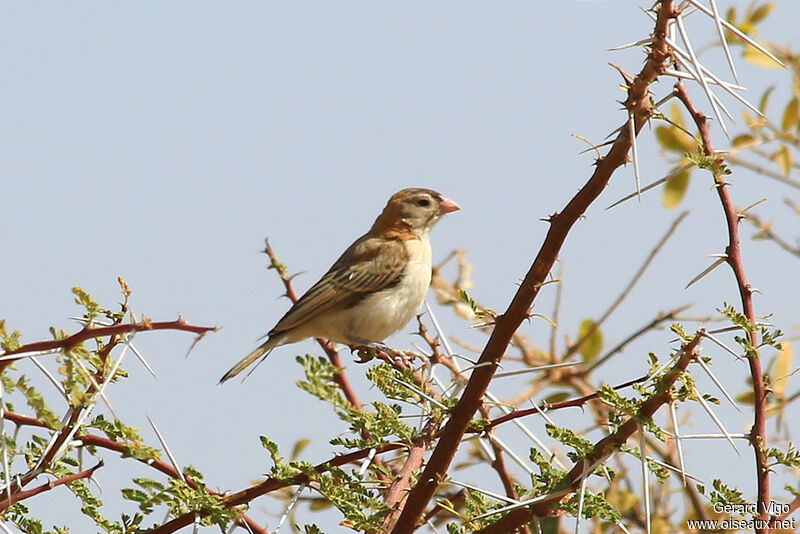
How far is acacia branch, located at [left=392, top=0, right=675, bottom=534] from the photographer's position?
2734mm

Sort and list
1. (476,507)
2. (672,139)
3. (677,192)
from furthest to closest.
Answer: (672,139), (677,192), (476,507)

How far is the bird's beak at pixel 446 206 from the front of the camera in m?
8.80

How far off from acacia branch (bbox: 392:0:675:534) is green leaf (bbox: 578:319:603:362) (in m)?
2.54

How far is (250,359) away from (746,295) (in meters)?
4.63

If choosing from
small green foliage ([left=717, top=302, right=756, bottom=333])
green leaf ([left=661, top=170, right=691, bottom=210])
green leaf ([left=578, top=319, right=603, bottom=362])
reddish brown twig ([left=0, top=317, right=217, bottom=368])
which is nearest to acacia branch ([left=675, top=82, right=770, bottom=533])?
small green foliage ([left=717, top=302, right=756, bottom=333])

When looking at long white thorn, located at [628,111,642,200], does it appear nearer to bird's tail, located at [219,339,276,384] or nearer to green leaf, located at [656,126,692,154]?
green leaf, located at [656,126,692,154]

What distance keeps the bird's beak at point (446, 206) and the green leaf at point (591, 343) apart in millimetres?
3438

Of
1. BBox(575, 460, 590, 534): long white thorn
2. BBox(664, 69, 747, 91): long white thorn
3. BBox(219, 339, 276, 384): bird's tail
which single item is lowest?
BBox(575, 460, 590, 534): long white thorn

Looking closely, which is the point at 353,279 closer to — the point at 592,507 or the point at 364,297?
the point at 364,297

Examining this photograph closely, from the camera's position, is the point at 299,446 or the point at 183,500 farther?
the point at 299,446

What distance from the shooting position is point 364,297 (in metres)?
7.62

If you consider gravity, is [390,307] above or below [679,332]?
above

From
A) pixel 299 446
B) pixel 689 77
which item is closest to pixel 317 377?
pixel 689 77

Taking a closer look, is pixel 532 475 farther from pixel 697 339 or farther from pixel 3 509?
pixel 3 509
